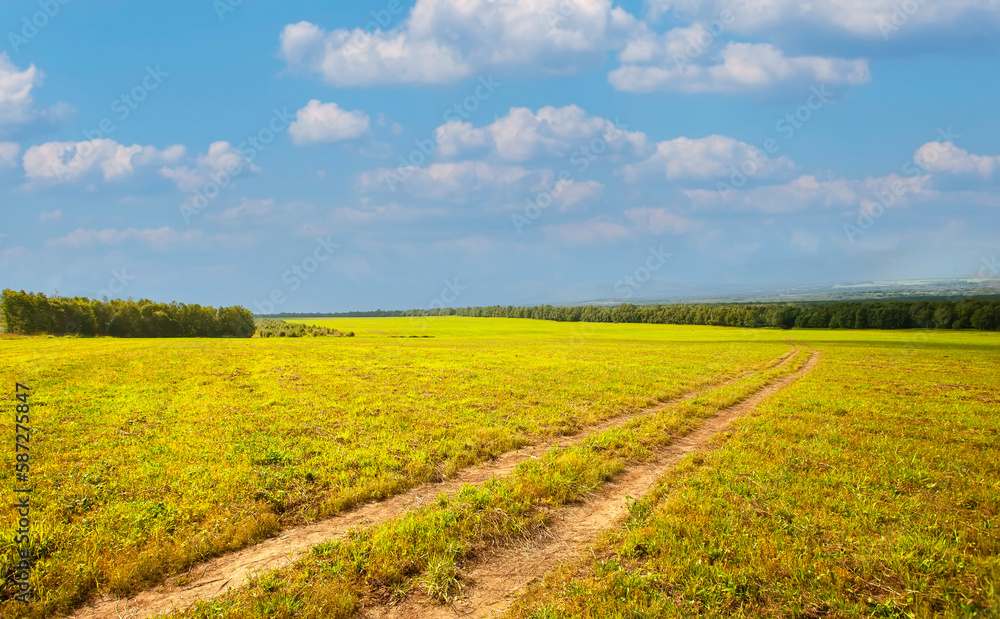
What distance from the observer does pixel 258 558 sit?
22.4 feet

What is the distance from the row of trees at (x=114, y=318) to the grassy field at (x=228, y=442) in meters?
79.3

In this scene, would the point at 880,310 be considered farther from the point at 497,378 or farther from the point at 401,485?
the point at 401,485

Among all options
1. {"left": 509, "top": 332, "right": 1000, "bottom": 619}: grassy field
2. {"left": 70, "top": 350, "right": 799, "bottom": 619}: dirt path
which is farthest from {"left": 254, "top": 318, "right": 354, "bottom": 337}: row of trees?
{"left": 509, "top": 332, "right": 1000, "bottom": 619}: grassy field

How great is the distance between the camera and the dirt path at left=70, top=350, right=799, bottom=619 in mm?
5691

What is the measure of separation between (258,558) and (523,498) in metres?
4.60

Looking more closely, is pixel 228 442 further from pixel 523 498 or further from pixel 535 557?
pixel 535 557

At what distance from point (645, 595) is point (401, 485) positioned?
18.3 ft

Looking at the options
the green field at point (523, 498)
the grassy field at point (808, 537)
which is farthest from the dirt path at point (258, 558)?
the grassy field at point (808, 537)

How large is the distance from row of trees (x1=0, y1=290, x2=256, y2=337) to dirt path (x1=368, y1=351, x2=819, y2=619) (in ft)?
373

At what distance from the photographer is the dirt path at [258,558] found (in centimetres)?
569

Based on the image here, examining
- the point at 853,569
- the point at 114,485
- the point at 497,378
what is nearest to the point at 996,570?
the point at 853,569

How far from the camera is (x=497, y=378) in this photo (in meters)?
24.8

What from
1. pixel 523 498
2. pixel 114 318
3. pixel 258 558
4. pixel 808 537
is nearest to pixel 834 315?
pixel 808 537

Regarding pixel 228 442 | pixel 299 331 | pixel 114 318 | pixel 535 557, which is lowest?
pixel 299 331
